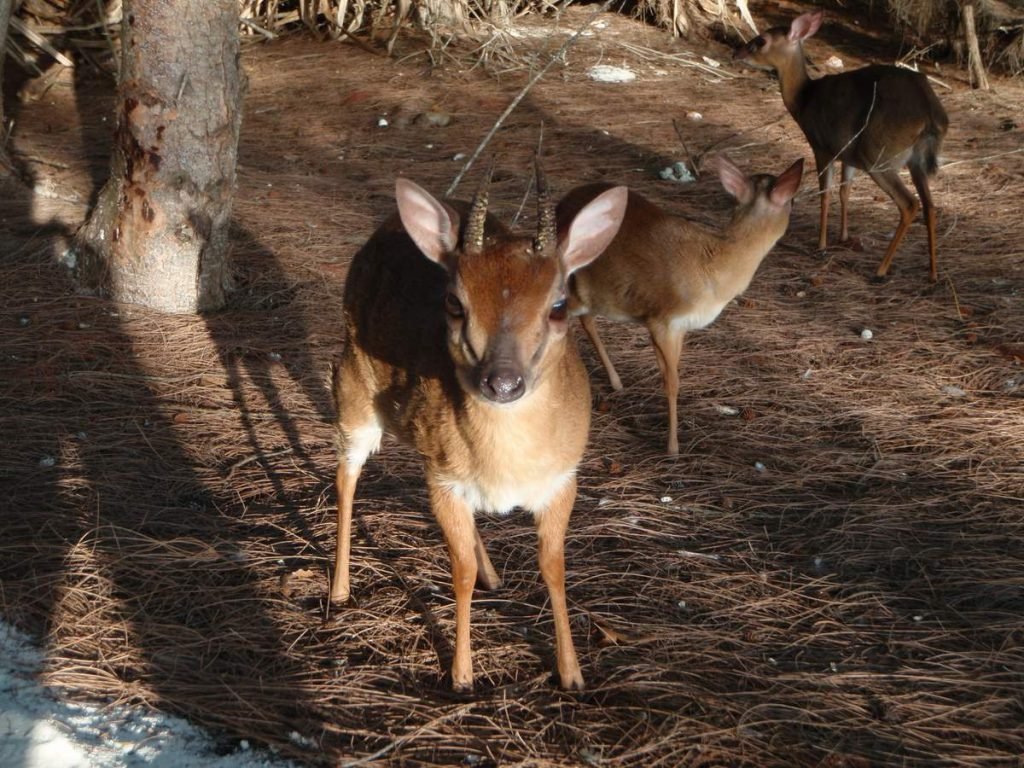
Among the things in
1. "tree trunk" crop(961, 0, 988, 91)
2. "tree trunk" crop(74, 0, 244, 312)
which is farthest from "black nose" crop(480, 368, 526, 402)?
"tree trunk" crop(961, 0, 988, 91)

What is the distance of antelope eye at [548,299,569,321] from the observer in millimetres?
3367

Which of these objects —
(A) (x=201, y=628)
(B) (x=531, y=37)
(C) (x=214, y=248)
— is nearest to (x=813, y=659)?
(A) (x=201, y=628)

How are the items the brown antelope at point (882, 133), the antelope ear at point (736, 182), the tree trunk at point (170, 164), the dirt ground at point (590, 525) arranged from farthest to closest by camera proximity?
the brown antelope at point (882, 133) < the tree trunk at point (170, 164) < the antelope ear at point (736, 182) < the dirt ground at point (590, 525)

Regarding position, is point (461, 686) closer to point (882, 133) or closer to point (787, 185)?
point (787, 185)

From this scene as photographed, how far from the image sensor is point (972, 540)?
183 inches

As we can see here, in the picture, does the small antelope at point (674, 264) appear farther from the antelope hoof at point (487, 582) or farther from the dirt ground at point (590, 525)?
the antelope hoof at point (487, 582)

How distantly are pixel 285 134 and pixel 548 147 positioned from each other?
2.52 meters

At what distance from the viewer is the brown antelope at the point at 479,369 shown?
329 cm

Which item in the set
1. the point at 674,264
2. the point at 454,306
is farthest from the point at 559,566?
the point at 674,264

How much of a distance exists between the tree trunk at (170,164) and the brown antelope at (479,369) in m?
2.66

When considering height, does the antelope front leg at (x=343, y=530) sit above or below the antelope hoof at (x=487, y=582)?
above

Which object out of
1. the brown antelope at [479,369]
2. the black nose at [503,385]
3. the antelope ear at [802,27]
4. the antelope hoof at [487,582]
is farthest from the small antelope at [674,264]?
the antelope ear at [802,27]

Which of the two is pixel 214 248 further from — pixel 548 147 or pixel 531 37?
pixel 531 37

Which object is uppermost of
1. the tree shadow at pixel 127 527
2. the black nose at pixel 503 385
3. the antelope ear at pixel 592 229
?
the antelope ear at pixel 592 229
